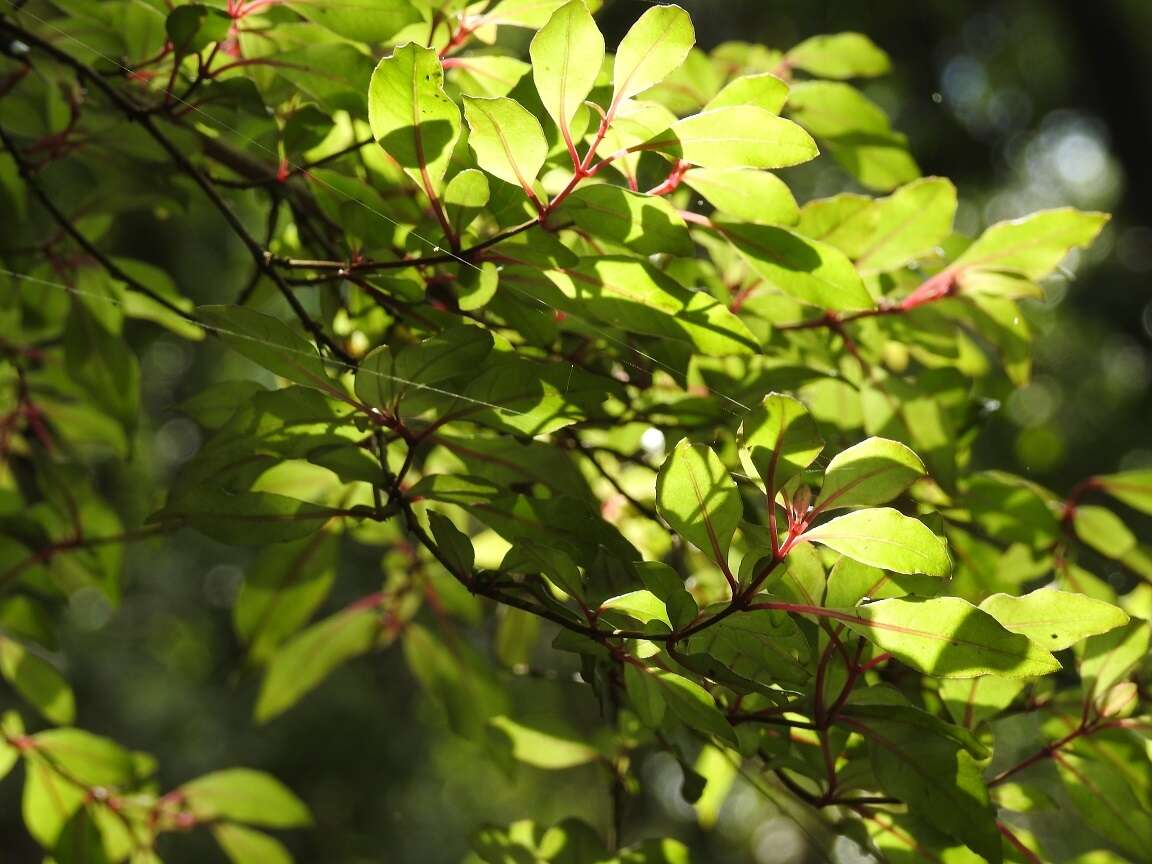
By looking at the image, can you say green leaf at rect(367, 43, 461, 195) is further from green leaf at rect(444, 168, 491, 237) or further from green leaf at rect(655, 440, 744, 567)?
green leaf at rect(655, 440, 744, 567)

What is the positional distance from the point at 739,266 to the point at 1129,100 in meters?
2.91

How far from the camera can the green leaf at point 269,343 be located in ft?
1.64

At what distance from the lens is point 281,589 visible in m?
0.79

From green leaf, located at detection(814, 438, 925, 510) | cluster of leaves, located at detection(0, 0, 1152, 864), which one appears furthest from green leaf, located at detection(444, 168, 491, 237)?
green leaf, located at detection(814, 438, 925, 510)

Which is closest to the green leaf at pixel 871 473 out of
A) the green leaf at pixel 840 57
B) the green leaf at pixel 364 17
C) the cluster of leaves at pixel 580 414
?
the cluster of leaves at pixel 580 414

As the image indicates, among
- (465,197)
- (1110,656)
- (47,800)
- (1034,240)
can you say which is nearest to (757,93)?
(465,197)

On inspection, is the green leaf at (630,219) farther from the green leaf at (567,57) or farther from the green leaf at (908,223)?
the green leaf at (908,223)

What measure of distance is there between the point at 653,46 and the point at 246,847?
730 mm

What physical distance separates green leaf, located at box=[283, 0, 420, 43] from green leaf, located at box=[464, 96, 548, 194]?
16 centimetres

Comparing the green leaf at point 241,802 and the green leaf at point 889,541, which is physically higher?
the green leaf at point 889,541

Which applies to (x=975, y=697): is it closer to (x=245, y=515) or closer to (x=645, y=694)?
(x=645, y=694)

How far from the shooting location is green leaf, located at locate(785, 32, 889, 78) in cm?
82

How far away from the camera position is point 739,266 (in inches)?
28.8

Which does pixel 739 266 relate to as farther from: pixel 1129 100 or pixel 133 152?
pixel 1129 100
